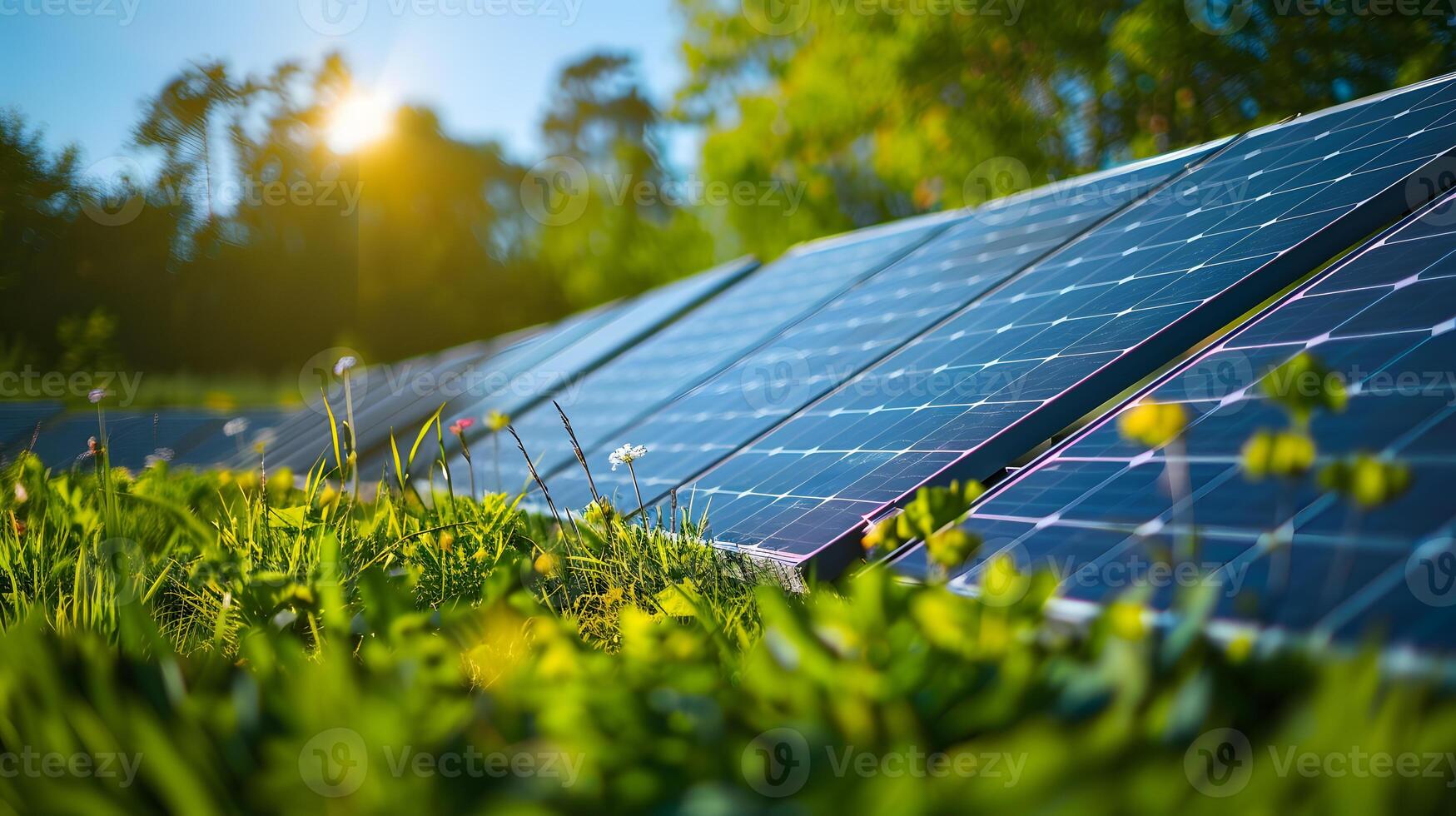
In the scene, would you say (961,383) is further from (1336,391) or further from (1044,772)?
(1044,772)

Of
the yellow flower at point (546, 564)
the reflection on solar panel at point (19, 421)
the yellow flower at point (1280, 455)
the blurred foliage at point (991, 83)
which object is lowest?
the yellow flower at point (546, 564)

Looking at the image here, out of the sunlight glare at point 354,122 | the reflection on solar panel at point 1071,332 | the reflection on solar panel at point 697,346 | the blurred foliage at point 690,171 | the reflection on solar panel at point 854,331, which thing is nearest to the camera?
the reflection on solar panel at point 1071,332

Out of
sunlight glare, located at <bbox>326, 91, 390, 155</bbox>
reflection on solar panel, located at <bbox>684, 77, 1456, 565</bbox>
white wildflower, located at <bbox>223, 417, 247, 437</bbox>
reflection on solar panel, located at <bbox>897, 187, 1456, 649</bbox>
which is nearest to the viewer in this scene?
reflection on solar panel, located at <bbox>897, 187, 1456, 649</bbox>

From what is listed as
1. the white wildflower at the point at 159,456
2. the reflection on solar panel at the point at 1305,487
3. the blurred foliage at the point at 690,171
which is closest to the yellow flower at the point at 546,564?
the reflection on solar panel at the point at 1305,487

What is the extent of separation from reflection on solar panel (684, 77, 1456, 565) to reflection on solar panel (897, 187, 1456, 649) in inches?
9.7

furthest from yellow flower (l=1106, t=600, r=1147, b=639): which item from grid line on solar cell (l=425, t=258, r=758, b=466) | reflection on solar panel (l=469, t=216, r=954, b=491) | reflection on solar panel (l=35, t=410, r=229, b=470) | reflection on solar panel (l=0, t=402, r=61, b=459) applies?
reflection on solar panel (l=0, t=402, r=61, b=459)

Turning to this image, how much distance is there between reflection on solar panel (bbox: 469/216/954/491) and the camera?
19.1 ft

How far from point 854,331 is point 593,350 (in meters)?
3.87

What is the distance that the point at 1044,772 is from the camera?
1.27 m

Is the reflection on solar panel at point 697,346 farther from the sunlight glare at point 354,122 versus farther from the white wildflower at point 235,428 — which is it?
the sunlight glare at point 354,122

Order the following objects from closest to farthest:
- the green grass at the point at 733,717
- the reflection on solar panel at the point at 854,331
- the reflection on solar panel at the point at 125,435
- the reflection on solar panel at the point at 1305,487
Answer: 1. the green grass at the point at 733,717
2. the reflection on solar panel at the point at 1305,487
3. the reflection on solar panel at the point at 854,331
4. the reflection on solar panel at the point at 125,435

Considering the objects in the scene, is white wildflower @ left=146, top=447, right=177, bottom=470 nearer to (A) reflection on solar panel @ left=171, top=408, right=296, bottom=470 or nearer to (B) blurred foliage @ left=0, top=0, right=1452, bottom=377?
(A) reflection on solar panel @ left=171, top=408, right=296, bottom=470

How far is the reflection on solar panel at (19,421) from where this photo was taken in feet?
24.6

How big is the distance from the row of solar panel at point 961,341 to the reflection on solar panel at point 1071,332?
0.01m
